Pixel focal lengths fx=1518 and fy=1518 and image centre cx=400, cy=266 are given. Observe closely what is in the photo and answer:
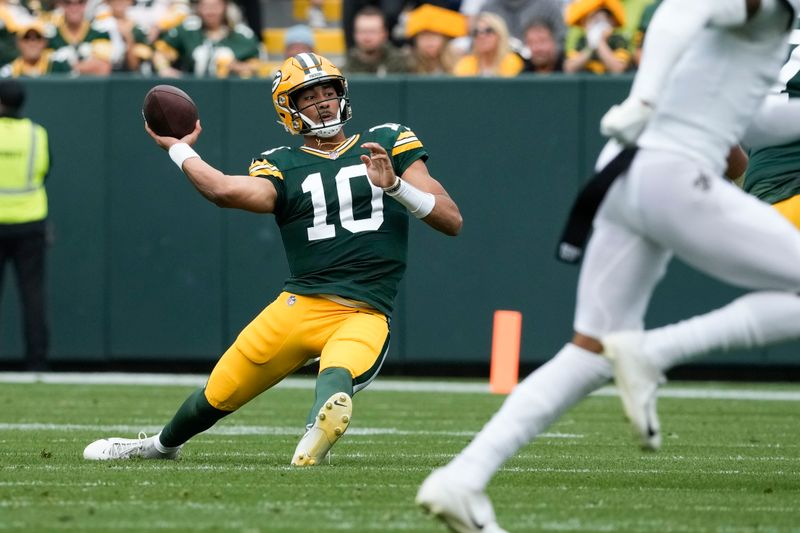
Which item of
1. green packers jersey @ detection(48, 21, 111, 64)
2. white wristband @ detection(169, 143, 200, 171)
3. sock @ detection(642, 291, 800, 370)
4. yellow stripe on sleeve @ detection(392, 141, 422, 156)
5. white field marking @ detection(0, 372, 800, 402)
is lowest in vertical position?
white field marking @ detection(0, 372, 800, 402)

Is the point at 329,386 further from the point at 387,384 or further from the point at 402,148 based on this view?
the point at 387,384

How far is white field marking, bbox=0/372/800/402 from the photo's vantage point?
9.88 m

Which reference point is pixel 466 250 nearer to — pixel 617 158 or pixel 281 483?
pixel 281 483

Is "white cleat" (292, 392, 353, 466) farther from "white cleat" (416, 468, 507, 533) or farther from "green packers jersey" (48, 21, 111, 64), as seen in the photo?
"green packers jersey" (48, 21, 111, 64)

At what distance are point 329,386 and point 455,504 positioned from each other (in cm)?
168

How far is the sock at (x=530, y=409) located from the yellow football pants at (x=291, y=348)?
68.5 inches

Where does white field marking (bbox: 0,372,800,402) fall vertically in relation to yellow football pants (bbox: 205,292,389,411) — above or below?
below

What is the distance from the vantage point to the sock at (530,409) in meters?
3.59

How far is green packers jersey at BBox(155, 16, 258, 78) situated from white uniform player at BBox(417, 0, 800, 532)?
325 inches

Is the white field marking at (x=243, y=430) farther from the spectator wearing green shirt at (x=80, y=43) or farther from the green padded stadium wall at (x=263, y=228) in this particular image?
the spectator wearing green shirt at (x=80, y=43)

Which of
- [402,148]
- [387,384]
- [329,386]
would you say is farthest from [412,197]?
[387,384]

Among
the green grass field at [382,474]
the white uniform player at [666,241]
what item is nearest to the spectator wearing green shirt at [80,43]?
the green grass field at [382,474]

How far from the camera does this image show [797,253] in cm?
356

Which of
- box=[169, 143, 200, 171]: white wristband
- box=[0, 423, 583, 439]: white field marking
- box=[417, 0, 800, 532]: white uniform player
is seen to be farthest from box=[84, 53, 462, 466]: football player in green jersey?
box=[417, 0, 800, 532]: white uniform player
